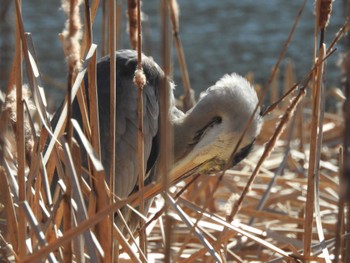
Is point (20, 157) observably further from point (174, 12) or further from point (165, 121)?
point (174, 12)

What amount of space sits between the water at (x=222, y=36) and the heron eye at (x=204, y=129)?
5.53 m

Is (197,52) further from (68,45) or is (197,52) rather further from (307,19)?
(68,45)

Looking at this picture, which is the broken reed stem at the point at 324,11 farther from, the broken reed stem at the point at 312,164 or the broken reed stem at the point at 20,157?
the broken reed stem at the point at 20,157

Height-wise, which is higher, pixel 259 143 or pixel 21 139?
pixel 21 139

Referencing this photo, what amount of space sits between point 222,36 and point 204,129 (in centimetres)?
844

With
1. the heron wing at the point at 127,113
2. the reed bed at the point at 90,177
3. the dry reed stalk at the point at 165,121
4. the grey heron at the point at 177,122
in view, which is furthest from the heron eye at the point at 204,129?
the dry reed stalk at the point at 165,121

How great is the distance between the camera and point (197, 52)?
11.0 m

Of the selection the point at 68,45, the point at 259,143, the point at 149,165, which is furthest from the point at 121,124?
the point at 259,143

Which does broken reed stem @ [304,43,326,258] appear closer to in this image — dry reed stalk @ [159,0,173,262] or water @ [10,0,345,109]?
dry reed stalk @ [159,0,173,262]

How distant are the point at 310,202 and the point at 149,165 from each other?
4.30 feet

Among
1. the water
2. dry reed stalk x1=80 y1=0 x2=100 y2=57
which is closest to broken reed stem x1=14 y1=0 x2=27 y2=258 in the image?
dry reed stalk x1=80 y1=0 x2=100 y2=57

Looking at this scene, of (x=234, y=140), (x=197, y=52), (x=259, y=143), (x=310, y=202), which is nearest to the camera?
(x=310, y=202)

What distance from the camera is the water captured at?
9969 millimetres

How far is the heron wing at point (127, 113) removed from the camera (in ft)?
11.0
